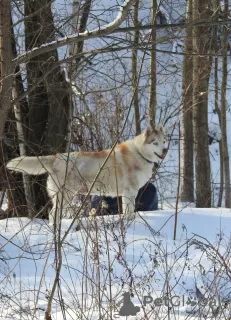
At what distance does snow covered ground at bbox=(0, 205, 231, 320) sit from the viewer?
3457mm

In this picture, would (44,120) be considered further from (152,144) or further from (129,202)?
(129,202)

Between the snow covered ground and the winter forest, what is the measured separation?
0.06ft

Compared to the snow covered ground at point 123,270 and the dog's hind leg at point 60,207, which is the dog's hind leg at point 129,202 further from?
the dog's hind leg at point 60,207

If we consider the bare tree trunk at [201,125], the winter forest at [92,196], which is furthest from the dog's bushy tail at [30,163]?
the bare tree trunk at [201,125]

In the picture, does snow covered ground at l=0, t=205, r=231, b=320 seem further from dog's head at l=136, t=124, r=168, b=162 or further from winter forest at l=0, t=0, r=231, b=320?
dog's head at l=136, t=124, r=168, b=162

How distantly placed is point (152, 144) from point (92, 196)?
1125mm

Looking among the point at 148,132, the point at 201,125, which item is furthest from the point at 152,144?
the point at 201,125

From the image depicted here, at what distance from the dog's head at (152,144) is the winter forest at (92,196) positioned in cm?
2

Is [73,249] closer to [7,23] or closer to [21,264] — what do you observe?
[21,264]

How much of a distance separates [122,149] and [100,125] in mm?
2418

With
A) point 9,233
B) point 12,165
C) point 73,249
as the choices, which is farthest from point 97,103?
point 73,249

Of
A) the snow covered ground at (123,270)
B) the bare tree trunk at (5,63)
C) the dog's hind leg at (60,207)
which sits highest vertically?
the bare tree trunk at (5,63)

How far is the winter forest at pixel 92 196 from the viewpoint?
3594 millimetres

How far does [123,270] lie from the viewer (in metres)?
4.43
